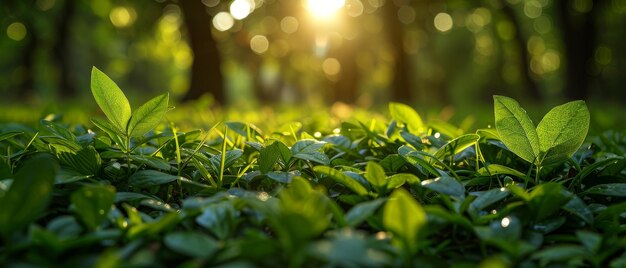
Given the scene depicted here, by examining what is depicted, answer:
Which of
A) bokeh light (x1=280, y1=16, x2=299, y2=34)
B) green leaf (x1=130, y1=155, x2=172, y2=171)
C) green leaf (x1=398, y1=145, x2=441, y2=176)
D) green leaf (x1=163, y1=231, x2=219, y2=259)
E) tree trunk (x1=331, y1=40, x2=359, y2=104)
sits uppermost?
green leaf (x1=130, y1=155, x2=172, y2=171)

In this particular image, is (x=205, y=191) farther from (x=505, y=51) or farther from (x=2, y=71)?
(x=2, y=71)

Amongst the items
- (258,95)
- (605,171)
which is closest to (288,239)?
(605,171)

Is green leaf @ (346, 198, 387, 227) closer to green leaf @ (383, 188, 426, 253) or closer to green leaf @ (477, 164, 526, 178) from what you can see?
green leaf @ (383, 188, 426, 253)

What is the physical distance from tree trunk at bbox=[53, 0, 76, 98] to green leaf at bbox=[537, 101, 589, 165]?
22448mm

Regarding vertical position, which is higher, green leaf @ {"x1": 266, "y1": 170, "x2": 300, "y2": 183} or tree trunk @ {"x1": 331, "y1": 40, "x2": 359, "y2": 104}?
green leaf @ {"x1": 266, "y1": 170, "x2": 300, "y2": 183}

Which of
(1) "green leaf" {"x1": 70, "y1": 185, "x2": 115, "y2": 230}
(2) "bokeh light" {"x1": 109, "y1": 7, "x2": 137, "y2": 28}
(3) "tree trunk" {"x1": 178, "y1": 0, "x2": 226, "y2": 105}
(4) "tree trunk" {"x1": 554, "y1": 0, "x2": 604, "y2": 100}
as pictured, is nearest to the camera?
(1) "green leaf" {"x1": 70, "y1": 185, "x2": 115, "y2": 230}

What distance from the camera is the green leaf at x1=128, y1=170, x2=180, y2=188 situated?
1.64 metres

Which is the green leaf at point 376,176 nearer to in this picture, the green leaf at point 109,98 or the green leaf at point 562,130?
the green leaf at point 562,130

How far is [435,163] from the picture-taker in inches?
76.9

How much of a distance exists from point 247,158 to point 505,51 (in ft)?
139

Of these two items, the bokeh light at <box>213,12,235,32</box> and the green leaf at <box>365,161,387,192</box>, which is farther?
the bokeh light at <box>213,12,235,32</box>

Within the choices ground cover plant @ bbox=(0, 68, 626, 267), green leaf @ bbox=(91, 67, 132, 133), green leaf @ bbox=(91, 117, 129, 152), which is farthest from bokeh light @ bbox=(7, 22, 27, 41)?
green leaf @ bbox=(91, 67, 132, 133)

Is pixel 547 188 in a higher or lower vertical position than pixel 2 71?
higher

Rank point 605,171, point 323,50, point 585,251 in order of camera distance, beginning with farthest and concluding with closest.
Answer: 1. point 323,50
2. point 605,171
3. point 585,251
